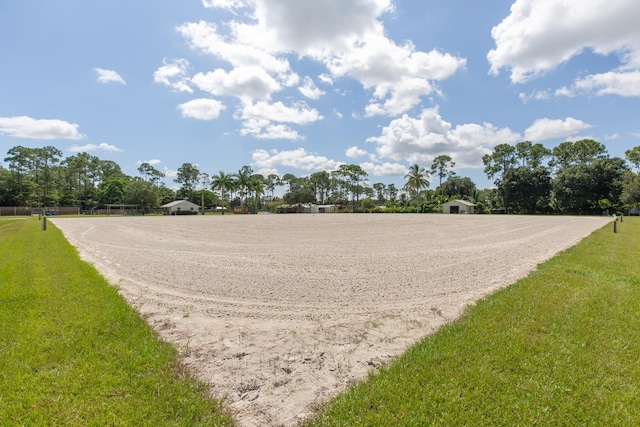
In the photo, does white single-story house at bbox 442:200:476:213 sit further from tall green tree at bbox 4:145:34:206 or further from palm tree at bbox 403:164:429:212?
tall green tree at bbox 4:145:34:206

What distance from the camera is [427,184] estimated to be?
2857 inches

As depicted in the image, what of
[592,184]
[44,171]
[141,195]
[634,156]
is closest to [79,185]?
[44,171]

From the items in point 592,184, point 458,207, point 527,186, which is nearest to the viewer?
point 592,184

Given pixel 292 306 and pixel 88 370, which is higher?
pixel 88 370

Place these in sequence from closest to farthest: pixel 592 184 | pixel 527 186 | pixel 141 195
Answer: pixel 592 184 < pixel 527 186 < pixel 141 195

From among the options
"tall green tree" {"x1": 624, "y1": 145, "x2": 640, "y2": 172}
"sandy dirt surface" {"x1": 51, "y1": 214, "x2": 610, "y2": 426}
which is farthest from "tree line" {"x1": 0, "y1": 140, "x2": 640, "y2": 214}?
"sandy dirt surface" {"x1": 51, "y1": 214, "x2": 610, "y2": 426}

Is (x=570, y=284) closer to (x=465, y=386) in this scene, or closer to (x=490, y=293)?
(x=490, y=293)

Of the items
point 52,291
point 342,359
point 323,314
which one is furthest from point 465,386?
point 52,291

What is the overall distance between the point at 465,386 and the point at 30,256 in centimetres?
1208

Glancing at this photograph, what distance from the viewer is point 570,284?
620 cm

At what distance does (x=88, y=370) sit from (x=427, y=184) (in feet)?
248

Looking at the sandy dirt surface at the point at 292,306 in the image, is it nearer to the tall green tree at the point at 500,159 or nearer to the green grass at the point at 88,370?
the green grass at the point at 88,370

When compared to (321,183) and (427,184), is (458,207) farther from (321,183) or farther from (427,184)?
(321,183)

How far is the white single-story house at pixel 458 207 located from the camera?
66.8 metres
